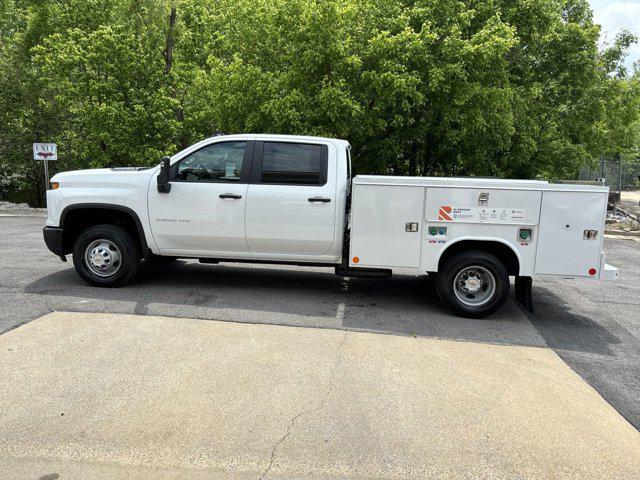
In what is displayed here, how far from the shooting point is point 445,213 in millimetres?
6137

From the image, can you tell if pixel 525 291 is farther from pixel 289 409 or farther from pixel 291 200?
pixel 289 409

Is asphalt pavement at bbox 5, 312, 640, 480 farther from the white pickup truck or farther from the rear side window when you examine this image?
the rear side window

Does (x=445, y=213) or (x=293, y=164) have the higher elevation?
(x=293, y=164)

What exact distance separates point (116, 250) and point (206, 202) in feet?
4.59

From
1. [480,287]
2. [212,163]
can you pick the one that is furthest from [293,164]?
[480,287]

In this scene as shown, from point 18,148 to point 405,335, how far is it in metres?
21.7

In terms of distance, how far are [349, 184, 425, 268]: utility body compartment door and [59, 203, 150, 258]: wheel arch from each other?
2776mm

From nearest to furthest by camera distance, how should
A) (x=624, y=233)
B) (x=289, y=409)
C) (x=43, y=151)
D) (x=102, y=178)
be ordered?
1. (x=289, y=409)
2. (x=102, y=178)
3. (x=624, y=233)
4. (x=43, y=151)

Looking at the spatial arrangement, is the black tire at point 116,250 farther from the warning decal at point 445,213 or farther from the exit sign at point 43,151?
the exit sign at point 43,151

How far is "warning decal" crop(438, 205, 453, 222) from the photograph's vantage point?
612 cm

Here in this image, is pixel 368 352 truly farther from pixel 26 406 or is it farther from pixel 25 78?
pixel 25 78

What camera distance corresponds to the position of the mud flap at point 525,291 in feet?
21.7

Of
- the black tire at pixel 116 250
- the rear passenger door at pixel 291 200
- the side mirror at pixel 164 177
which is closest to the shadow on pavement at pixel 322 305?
the black tire at pixel 116 250

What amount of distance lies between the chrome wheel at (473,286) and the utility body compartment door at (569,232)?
0.61 metres
